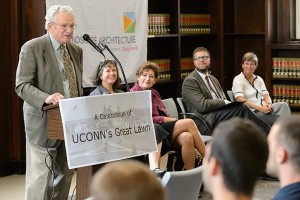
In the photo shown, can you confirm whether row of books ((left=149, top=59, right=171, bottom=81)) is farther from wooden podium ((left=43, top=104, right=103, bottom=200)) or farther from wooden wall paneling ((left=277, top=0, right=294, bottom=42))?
wooden podium ((left=43, top=104, right=103, bottom=200))

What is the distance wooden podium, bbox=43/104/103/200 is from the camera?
4227 millimetres

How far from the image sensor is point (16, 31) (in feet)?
21.5

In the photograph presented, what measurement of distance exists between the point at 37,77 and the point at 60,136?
549 mm

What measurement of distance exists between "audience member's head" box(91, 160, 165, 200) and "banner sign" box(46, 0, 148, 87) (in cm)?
517

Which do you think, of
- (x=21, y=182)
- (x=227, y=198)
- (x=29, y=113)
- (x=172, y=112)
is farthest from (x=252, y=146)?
(x=21, y=182)

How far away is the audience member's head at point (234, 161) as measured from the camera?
5.24ft

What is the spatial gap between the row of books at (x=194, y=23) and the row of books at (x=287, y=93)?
133 centimetres

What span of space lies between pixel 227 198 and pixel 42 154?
10.4 feet

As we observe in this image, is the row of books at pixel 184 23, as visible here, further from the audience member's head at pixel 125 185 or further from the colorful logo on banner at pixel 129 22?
the audience member's head at pixel 125 185

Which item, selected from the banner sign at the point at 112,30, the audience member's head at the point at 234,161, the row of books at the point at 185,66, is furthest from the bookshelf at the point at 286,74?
Answer: the audience member's head at the point at 234,161

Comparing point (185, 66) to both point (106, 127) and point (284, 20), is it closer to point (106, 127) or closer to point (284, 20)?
point (284, 20)

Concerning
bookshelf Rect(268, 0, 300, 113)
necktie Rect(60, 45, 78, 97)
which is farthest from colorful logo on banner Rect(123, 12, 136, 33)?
necktie Rect(60, 45, 78, 97)

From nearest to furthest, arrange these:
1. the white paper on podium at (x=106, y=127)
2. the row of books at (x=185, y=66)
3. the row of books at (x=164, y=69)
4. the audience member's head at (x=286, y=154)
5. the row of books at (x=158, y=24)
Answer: the audience member's head at (x=286, y=154) → the white paper on podium at (x=106, y=127) → the row of books at (x=158, y=24) → the row of books at (x=164, y=69) → the row of books at (x=185, y=66)

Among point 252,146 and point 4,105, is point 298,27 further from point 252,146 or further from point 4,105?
point 252,146
